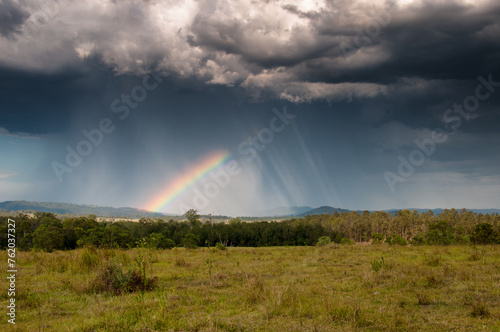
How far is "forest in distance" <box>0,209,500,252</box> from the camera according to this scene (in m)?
43.5

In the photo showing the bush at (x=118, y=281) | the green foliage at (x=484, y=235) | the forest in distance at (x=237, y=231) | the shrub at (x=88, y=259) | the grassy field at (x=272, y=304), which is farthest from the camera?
the forest in distance at (x=237, y=231)

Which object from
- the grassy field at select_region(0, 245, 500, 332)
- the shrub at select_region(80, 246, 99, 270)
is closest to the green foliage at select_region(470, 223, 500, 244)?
the grassy field at select_region(0, 245, 500, 332)

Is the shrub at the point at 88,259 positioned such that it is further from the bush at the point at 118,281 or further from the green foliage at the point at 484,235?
the green foliage at the point at 484,235

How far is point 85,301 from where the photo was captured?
8664 mm

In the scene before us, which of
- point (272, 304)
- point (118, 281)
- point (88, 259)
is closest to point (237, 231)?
point (88, 259)

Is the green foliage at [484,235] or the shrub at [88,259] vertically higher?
the shrub at [88,259]

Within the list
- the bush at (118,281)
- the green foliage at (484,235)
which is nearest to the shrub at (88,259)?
the bush at (118,281)

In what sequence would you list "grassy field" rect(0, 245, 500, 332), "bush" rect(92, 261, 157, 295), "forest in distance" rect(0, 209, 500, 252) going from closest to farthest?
"grassy field" rect(0, 245, 500, 332) → "bush" rect(92, 261, 157, 295) → "forest in distance" rect(0, 209, 500, 252)

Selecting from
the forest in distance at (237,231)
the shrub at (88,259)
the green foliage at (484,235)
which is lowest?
the forest in distance at (237,231)

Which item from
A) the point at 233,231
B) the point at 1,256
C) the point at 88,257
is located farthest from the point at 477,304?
the point at 233,231

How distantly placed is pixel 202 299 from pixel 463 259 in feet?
51.7

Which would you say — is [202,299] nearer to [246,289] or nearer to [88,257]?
[246,289]

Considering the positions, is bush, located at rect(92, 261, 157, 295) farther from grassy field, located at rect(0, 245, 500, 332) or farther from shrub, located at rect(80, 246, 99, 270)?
shrub, located at rect(80, 246, 99, 270)

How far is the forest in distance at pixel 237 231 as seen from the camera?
43.5 metres
